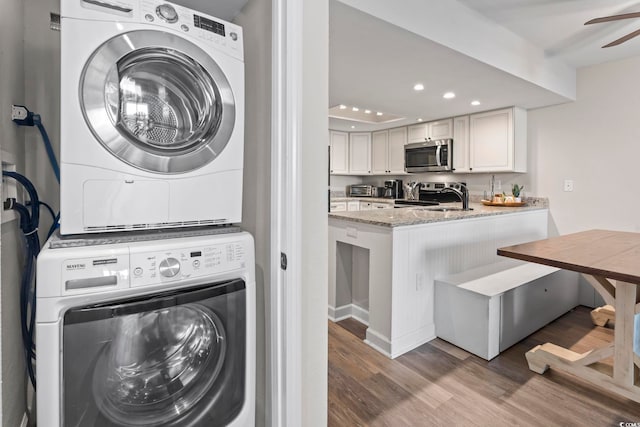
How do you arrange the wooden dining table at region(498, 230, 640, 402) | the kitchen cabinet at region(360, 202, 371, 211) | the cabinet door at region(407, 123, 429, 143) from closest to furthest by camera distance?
1. the wooden dining table at region(498, 230, 640, 402)
2. the cabinet door at region(407, 123, 429, 143)
3. the kitchen cabinet at region(360, 202, 371, 211)

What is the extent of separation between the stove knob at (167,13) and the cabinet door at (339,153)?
441 centimetres

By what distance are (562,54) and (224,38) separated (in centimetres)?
324

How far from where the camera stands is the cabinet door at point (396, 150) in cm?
512

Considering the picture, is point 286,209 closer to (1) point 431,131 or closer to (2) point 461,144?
(2) point 461,144

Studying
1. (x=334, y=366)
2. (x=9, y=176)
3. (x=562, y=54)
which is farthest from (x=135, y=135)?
(x=562, y=54)

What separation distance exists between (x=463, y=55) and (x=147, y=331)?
242 centimetres

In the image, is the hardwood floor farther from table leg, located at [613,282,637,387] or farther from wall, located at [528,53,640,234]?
wall, located at [528,53,640,234]

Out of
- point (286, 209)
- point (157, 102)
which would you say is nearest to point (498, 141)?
point (286, 209)

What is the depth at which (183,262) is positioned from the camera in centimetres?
104

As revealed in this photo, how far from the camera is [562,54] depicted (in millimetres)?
2992

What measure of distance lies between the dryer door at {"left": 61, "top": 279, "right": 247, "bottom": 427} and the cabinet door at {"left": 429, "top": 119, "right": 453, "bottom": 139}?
408 cm

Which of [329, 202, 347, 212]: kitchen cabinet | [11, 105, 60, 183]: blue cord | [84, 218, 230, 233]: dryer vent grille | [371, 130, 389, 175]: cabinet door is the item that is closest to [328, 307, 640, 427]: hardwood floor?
[84, 218, 230, 233]: dryer vent grille

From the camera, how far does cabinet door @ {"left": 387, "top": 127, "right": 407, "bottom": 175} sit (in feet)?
16.8

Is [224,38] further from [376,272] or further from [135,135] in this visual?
[376,272]
